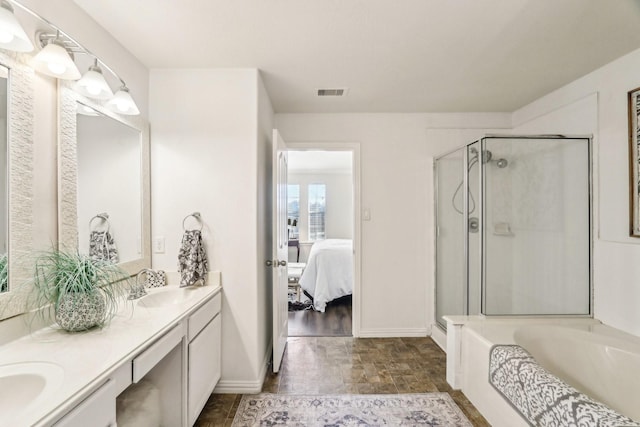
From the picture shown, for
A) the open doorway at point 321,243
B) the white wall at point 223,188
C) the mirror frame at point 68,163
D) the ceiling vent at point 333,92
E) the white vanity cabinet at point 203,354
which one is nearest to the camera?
the mirror frame at point 68,163

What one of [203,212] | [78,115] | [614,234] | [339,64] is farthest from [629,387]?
[78,115]

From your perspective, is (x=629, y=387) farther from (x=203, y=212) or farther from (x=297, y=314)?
Result: (x=297, y=314)

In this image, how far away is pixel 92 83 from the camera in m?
1.54

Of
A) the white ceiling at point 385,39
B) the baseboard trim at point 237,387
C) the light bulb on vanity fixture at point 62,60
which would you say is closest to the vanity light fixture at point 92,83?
the light bulb on vanity fixture at point 62,60

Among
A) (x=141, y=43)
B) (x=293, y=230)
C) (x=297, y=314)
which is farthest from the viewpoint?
(x=293, y=230)

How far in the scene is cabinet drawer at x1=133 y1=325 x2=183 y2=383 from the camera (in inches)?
47.0

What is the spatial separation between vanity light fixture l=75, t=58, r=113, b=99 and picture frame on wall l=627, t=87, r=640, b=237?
317 centimetres

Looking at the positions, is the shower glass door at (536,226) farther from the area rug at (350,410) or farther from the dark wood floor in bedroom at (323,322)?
the dark wood floor in bedroom at (323,322)

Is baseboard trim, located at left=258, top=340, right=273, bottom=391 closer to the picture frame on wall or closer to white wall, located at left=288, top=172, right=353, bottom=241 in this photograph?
the picture frame on wall

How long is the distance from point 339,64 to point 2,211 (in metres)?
1.97

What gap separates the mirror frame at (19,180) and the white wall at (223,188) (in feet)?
2.90

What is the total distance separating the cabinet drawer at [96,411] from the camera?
0.86m

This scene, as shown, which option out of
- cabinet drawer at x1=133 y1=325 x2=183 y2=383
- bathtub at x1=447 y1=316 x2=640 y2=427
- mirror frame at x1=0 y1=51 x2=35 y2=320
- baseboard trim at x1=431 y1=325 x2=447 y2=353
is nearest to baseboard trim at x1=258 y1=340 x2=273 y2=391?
cabinet drawer at x1=133 y1=325 x2=183 y2=383

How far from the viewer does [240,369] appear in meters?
2.17
